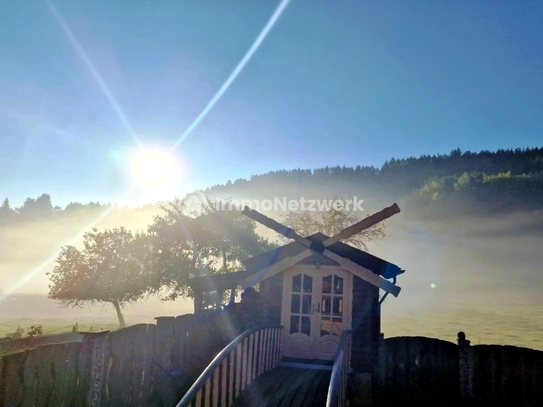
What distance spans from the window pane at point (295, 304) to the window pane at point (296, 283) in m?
0.18

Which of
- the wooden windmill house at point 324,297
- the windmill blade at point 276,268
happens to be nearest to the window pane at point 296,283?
the wooden windmill house at point 324,297

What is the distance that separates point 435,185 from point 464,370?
100499 mm

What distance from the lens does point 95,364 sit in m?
6.64

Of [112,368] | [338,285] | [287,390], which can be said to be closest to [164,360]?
[112,368]

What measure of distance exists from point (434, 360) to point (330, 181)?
123 m

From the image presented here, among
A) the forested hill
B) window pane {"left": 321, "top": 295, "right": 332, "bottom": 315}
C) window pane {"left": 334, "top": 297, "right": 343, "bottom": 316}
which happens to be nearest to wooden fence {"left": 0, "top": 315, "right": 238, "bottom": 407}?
window pane {"left": 321, "top": 295, "right": 332, "bottom": 315}

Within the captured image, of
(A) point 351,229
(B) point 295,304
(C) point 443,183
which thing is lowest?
(B) point 295,304

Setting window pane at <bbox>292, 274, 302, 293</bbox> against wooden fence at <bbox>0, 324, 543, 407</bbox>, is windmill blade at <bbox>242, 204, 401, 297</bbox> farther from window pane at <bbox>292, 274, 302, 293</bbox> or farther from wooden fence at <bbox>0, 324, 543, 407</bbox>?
wooden fence at <bbox>0, 324, 543, 407</bbox>

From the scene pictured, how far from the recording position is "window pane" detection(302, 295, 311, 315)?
11680 millimetres

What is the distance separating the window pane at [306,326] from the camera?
452 inches

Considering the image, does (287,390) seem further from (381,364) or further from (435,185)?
(435,185)

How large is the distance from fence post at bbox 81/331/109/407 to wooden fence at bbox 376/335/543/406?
8.58 meters

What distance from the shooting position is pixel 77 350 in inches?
256

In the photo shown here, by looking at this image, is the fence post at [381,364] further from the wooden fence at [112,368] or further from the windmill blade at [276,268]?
the wooden fence at [112,368]
